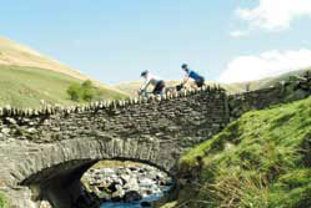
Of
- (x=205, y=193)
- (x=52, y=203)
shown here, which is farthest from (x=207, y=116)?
(x=52, y=203)

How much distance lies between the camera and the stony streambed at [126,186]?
957 inches

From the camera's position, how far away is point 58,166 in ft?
44.7

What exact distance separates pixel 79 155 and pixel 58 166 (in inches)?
35.1

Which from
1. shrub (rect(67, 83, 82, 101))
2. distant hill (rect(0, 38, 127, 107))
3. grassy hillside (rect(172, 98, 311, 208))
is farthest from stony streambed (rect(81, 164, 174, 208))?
shrub (rect(67, 83, 82, 101))

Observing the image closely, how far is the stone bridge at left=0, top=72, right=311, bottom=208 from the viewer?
1248cm

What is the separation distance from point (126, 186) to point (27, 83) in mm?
44491

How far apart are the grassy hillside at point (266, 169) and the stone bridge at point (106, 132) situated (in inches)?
133

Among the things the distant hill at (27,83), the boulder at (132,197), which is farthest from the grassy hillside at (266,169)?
the distant hill at (27,83)

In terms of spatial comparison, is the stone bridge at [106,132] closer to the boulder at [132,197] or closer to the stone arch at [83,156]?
the stone arch at [83,156]

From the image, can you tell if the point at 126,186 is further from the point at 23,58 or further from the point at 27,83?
the point at 23,58

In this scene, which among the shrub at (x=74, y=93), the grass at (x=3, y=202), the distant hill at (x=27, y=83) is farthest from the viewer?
the shrub at (x=74, y=93)

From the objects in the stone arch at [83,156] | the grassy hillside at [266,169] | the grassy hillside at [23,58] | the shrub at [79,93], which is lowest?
the shrub at [79,93]

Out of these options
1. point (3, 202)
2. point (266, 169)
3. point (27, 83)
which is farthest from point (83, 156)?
point (27, 83)

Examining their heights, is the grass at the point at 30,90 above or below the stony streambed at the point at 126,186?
above
